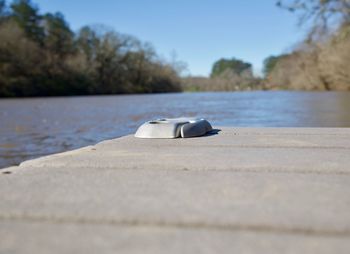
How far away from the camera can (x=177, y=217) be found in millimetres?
628

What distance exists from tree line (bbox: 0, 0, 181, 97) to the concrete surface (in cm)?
3176

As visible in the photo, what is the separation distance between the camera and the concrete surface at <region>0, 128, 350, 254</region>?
0.54m

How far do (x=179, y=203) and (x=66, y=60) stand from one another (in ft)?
131

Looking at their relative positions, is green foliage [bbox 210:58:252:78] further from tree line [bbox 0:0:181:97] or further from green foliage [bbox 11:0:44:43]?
green foliage [bbox 11:0:44:43]

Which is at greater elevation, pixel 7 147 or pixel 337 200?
pixel 337 200

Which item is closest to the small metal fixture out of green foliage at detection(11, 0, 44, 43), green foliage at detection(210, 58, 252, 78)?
green foliage at detection(11, 0, 44, 43)

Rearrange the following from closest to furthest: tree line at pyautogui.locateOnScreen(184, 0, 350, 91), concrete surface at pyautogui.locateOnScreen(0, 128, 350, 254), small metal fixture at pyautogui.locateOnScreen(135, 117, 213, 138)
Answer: concrete surface at pyautogui.locateOnScreen(0, 128, 350, 254), small metal fixture at pyautogui.locateOnScreen(135, 117, 213, 138), tree line at pyautogui.locateOnScreen(184, 0, 350, 91)

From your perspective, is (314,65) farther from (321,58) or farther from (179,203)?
(179,203)

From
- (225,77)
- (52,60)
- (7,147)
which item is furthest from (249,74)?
(7,147)

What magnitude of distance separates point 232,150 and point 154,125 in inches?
20.9

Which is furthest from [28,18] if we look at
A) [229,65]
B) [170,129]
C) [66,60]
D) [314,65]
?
[229,65]

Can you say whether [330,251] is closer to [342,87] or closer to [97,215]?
[97,215]

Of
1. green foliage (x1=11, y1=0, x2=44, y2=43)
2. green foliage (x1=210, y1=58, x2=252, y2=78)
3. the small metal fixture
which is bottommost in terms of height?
the small metal fixture

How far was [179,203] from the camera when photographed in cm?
70
